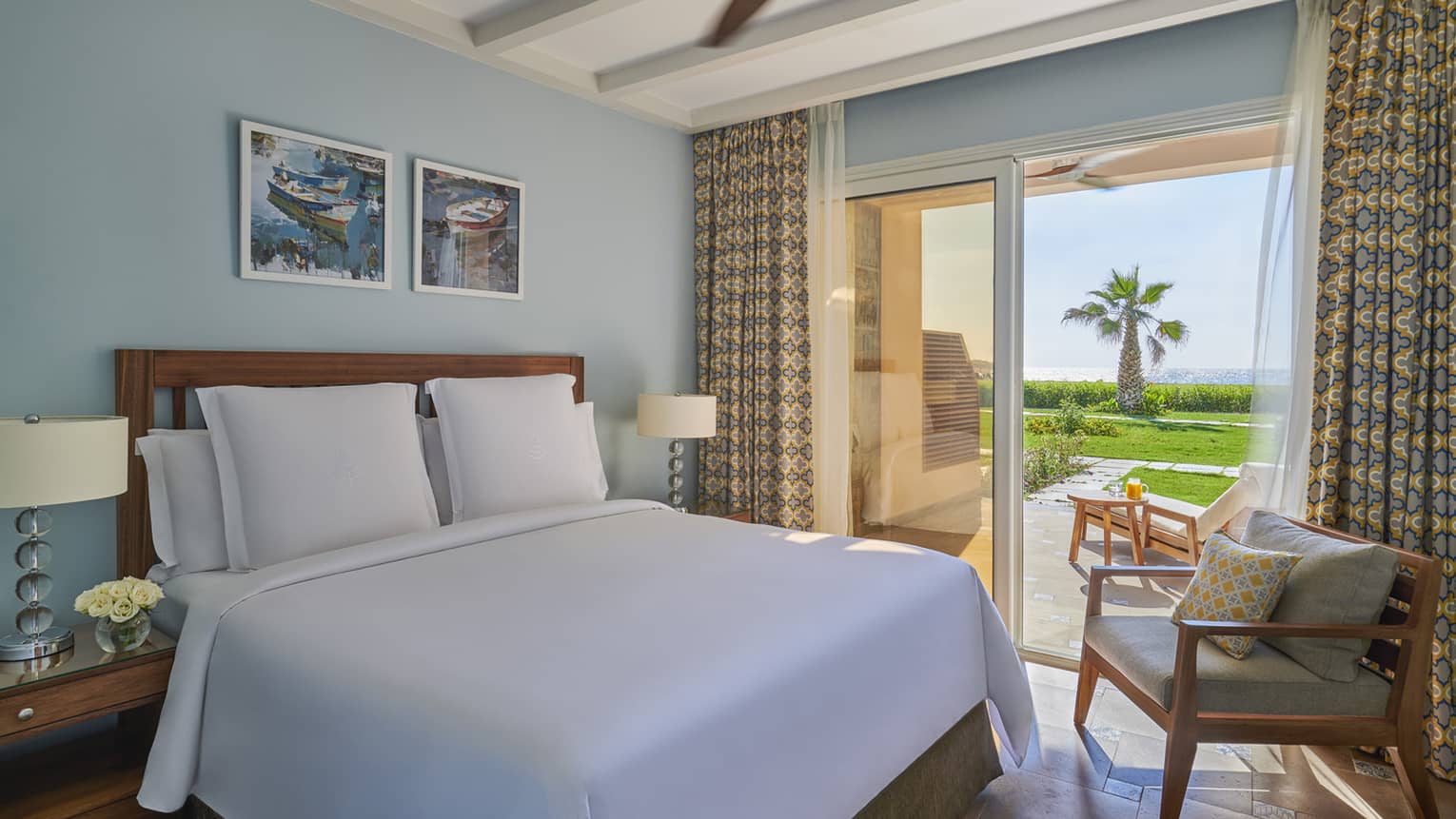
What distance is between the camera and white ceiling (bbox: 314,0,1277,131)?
2988 millimetres

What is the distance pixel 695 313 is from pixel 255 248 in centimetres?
236

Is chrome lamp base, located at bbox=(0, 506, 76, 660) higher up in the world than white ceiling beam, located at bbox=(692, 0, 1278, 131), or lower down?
lower down

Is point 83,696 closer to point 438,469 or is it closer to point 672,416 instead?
point 438,469

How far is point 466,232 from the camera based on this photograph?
11.1ft

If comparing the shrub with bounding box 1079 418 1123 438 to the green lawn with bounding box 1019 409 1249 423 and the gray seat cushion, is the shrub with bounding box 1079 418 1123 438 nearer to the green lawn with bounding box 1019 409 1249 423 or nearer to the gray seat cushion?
the green lawn with bounding box 1019 409 1249 423

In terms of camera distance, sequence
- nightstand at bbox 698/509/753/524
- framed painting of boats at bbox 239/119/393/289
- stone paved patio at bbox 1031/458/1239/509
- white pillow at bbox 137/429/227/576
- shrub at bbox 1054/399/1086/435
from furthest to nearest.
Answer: nightstand at bbox 698/509/753/524, shrub at bbox 1054/399/1086/435, stone paved patio at bbox 1031/458/1239/509, framed painting of boats at bbox 239/119/393/289, white pillow at bbox 137/429/227/576

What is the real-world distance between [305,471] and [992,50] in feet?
9.99

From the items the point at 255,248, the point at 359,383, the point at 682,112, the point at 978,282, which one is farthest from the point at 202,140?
the point at 978,282

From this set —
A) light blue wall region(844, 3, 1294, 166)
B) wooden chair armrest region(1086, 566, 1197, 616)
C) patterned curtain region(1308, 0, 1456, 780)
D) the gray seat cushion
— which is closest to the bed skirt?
the gray seat cushion

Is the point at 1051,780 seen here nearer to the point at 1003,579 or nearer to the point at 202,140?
the point at 1003,579

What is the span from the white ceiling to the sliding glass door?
56 cm

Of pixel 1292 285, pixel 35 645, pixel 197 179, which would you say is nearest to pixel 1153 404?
pixel 1292 285

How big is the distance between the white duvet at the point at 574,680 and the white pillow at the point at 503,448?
0.43 m

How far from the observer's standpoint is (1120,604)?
11.5 feet
